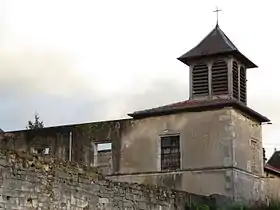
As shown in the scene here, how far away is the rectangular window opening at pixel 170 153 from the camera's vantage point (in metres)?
29.3

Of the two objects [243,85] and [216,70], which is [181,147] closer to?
[216,70]

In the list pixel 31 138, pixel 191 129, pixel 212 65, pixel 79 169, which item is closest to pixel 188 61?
pixel 212 65

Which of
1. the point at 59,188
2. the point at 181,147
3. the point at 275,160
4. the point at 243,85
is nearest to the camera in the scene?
the point at 59,188

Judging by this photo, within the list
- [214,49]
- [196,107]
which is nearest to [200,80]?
[214,49]

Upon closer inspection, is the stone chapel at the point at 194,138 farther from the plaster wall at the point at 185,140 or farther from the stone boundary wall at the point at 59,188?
the stone boundary wall at the point at 59,188

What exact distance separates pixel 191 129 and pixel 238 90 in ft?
10.7

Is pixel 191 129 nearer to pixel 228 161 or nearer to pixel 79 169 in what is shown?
pixel 228 161

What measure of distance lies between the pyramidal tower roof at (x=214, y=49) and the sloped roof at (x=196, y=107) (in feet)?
6.54

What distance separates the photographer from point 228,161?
28219mm

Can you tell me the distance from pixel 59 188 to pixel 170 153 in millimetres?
13220

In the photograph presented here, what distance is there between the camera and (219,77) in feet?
101

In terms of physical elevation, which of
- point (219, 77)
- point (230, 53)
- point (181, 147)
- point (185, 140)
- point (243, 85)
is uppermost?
point (230, 53)

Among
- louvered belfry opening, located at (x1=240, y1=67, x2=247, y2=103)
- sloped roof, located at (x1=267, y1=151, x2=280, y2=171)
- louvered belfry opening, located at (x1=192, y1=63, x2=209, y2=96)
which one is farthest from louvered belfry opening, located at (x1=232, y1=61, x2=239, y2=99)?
sloped roof, located at (x1=267, y1=151, x2=280, y2=171)

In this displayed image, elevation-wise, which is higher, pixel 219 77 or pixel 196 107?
pixel 219 77
